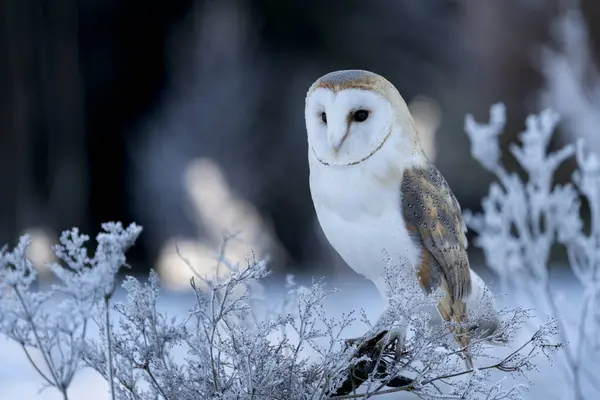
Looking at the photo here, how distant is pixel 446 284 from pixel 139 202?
6.06 feet

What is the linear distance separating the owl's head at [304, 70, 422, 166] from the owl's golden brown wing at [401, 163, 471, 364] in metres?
0.04

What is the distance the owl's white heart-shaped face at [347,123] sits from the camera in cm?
55

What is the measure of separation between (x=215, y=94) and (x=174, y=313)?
74cm

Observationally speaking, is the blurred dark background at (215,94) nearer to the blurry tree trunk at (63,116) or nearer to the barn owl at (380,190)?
the blurry tree trunk at (63,116)

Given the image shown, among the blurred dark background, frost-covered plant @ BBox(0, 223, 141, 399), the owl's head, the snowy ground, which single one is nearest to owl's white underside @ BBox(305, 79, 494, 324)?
the owl's head

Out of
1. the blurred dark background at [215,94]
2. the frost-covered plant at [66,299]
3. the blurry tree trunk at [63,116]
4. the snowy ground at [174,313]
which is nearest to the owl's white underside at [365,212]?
the frost-covered plant at [66,299]

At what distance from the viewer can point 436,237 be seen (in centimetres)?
62

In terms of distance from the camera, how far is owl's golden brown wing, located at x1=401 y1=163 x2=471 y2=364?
0.60 m

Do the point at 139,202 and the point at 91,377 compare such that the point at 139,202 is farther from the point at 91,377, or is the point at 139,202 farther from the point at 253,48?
the point at 91,377

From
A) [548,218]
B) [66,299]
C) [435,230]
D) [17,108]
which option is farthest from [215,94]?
[66,299]

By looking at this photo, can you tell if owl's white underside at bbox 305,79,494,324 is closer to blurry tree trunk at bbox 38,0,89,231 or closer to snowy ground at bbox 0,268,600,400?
snowy ground at bbox 0,268,600,400

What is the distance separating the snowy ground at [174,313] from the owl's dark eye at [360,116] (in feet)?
1.88

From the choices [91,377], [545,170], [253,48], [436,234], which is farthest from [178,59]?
[436,234]

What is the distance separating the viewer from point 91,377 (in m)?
1.60
